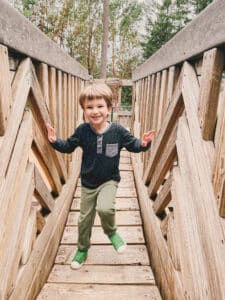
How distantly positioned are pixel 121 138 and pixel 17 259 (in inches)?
47.3

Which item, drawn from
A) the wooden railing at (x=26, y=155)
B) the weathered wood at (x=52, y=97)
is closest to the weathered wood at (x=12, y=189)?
the wooden railing at (x=26, y=155)

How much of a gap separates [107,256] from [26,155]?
4.64 feet

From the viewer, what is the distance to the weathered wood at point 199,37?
4.25ft

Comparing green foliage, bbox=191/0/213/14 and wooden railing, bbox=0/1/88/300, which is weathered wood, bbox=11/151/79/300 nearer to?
wooden railing, bbox=0/1/88/300

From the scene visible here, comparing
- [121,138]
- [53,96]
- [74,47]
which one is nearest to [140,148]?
[121,138]

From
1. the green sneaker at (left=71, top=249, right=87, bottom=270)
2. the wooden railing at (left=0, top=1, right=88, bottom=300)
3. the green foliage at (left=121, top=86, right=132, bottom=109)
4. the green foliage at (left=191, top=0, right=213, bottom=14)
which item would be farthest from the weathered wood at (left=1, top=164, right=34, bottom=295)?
the green foliage at (left=191, top=0, right=213, bottom=14)

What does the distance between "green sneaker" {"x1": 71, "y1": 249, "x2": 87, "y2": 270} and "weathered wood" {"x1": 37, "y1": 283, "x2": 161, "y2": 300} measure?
0.20 m

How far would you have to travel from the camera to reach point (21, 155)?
1698 mm

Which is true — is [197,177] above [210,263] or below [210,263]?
above

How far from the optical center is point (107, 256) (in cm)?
280

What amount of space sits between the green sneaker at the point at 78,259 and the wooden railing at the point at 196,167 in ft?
2.08

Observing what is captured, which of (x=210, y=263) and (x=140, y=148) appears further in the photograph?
(x=140, y=148)

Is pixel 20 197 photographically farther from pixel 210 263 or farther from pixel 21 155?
pixel 210 263

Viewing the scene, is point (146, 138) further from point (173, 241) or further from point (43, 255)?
point (43, 255)
